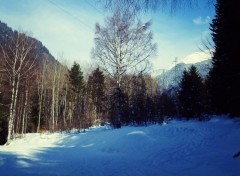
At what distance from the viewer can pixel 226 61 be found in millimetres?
18656

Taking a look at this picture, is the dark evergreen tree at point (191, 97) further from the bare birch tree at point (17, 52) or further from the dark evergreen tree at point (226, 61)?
the bare birch tree at point (17, 52)

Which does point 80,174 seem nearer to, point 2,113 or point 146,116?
point 146,116

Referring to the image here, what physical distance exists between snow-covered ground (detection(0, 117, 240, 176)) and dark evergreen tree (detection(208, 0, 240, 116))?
396cm

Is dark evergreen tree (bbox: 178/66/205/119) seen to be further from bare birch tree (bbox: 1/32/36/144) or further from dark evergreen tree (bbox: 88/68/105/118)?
dark evergreen tree (bbox: 88/68/105/118)

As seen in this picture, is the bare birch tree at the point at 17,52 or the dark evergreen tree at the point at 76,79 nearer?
the bare birch tree at the point at 17,52

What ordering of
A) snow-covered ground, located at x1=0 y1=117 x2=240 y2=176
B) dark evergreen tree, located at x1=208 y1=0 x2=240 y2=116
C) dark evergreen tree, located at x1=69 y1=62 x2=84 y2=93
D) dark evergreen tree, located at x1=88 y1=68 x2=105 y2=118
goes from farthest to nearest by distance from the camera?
dark evergreen tree, located at x1=69 y1=62 x2=84 y2=93 < dark evergreen tree, located at x1=88 y1=68 x2=105 y2=118 < dark evergreen tree, located at x1=208 y1=0 x2=240 y2=116 < snow-covered ground, located at x1=0 y1=117 x2=240 y2=176

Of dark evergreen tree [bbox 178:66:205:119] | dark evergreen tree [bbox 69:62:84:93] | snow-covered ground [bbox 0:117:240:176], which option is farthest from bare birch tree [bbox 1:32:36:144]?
dark evergreen tree [bbox 69:62:84:93]

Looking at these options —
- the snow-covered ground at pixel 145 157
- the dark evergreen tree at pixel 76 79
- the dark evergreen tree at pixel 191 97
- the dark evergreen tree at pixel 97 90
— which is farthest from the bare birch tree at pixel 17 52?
the dark evergreen tree at pixel 76 79

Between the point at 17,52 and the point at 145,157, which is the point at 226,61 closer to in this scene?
the point at 145,157

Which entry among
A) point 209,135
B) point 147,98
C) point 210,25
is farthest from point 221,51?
point 209,135

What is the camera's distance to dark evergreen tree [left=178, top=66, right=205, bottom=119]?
1029 inches

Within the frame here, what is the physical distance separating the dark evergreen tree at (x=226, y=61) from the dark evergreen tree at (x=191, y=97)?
3164 mm

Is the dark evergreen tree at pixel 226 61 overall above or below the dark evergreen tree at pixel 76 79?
below

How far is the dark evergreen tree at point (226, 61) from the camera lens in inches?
679
